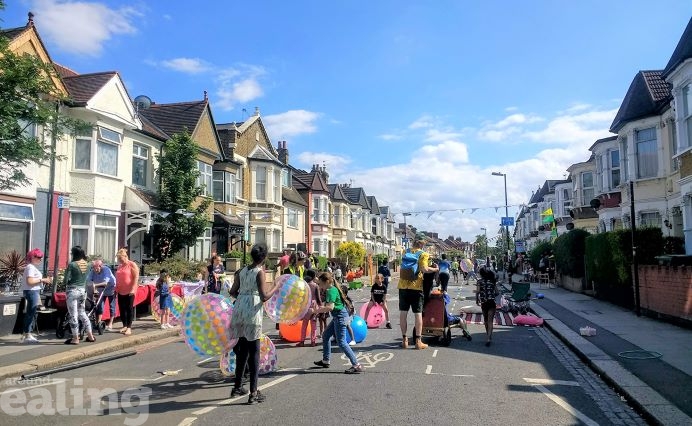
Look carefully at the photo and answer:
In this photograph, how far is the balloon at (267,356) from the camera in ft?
23.5

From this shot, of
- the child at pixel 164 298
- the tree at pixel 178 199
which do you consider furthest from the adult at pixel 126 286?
the tree at pixel 178 199

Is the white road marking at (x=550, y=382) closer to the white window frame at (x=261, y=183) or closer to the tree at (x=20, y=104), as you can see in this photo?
the tree at (x=20, y=104)

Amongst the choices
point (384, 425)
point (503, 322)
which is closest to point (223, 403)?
point (384, 425)

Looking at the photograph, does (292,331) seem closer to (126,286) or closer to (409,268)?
(409,268)

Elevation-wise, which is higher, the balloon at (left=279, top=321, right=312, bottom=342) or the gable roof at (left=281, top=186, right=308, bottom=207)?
the gable roof at (left=281, top=186, right=308, bottom=207)

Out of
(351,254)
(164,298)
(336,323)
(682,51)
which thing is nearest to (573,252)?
(682,51)

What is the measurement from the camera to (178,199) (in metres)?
21.8

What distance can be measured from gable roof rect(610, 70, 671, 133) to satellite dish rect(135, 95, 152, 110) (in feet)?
74.8

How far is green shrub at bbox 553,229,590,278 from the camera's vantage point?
76.1 feet

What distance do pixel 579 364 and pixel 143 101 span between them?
85.9 ft

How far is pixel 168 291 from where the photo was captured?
12984mm

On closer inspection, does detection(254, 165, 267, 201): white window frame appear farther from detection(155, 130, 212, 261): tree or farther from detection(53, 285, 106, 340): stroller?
detection(53, 285, 106, 340): stroller

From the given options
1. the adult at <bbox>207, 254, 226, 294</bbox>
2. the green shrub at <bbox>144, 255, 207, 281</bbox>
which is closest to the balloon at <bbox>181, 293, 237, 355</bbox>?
the adult at <bbox>207, 254, 226, 294</bbox>

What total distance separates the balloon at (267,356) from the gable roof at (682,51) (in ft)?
45.6
